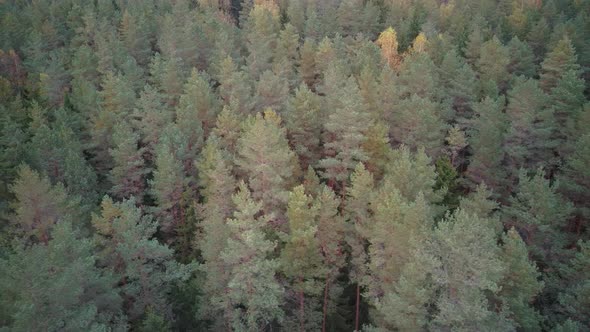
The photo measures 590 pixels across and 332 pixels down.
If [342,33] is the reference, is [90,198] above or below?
below

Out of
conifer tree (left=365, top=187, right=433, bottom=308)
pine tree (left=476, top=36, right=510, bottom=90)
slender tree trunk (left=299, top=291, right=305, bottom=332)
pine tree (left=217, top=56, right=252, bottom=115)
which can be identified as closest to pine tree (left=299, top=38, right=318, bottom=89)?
pine tree (left=217, top=56, right=252, bottom=115)

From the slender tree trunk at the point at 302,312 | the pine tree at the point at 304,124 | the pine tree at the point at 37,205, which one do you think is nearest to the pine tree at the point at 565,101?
the pine tree at the point at 304,124

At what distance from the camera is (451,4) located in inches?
2837

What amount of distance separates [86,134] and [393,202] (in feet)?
85.7

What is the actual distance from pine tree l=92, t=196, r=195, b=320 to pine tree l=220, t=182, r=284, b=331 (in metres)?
3.09

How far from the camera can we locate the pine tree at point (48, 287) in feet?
56.2

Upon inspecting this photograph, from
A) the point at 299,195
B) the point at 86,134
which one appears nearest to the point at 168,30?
the point at 86,134

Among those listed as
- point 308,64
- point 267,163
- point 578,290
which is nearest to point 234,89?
point 308,64

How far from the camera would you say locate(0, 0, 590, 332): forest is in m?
20.3

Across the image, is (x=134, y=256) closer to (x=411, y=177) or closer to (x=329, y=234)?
(x=329, y=234)

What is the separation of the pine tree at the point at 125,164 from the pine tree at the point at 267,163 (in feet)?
25.5

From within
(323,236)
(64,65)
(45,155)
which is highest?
(64,65)

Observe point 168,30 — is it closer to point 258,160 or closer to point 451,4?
point 258,160

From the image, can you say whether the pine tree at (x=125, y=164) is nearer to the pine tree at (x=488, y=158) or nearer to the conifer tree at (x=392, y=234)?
the conifer tree at (x=392, y=234)
